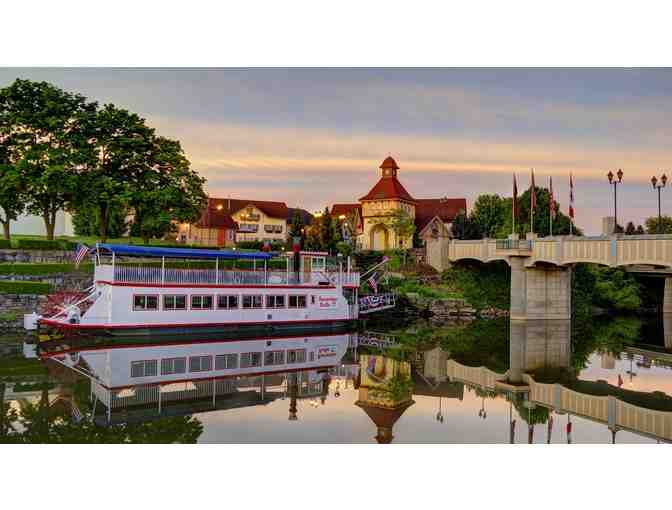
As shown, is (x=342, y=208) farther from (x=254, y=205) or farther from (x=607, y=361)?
(x=607, y=361)

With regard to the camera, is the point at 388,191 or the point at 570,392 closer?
the point at 570,392

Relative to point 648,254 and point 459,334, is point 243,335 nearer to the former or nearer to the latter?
point 459,334

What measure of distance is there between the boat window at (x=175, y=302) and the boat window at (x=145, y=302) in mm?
416

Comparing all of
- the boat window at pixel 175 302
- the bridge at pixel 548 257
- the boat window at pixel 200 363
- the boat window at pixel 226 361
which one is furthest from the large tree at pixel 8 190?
the bridge at pixel 548 257

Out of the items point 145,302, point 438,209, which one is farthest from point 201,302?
point 438,209

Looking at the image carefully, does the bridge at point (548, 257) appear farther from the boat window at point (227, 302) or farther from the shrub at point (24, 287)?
the shrub at point (24, 287)

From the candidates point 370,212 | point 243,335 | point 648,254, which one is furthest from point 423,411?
point 370,212

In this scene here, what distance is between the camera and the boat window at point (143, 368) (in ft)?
59.9

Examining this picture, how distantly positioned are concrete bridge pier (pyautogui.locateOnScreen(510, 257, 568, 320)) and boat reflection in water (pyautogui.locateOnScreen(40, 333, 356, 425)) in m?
16.6

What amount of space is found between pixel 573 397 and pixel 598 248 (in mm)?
19043

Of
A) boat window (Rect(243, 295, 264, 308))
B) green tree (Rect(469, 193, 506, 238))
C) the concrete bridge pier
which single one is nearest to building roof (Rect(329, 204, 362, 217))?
green tree (Rect(469, 193, 506, 238))

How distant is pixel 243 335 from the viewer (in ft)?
92.4

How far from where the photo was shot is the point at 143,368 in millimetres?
19141

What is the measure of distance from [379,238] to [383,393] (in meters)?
47.0
